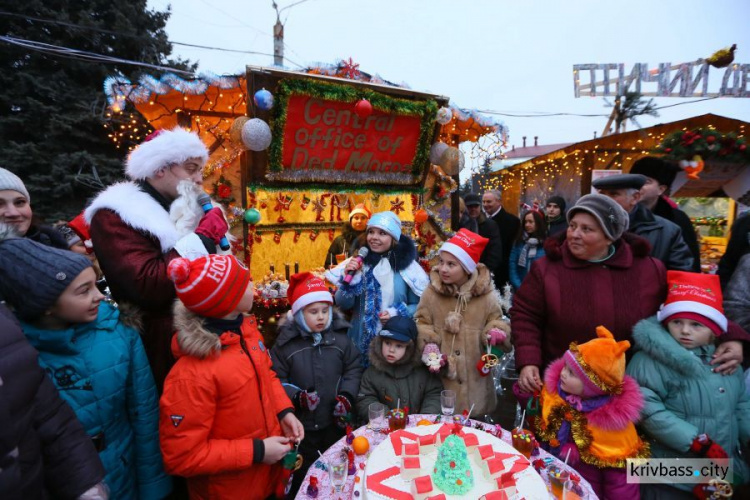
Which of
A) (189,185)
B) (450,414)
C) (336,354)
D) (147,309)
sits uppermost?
(189,185)

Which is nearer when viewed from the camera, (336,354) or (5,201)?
(5,201)

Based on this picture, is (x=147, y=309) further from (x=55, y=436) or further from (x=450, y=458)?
(x=450, y=458)

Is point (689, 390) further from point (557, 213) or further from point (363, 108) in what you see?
point (363, 108)

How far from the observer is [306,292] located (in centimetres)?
275

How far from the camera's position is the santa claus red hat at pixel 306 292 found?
2723 mm

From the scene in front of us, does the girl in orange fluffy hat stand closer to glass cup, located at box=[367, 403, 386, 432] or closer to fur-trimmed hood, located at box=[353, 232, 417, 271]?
glass cup, located at box=[367, 403, 386, 432]

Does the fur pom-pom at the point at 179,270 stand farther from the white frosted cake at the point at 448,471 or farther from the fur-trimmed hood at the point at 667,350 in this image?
the fur-trimmed hood at the point at 667,350

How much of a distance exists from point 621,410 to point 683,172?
12.9ft

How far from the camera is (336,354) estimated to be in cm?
272

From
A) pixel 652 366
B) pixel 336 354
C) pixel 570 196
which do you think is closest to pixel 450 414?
pixel 336 354

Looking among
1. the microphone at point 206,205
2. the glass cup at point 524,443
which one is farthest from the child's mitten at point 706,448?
the microphone at point 206,205

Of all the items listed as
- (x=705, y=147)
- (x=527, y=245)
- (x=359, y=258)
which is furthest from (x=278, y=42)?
(x=705, y=147)

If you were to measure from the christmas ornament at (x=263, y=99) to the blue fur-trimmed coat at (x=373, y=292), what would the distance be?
233 centimetres

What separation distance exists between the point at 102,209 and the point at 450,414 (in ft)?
8.15
